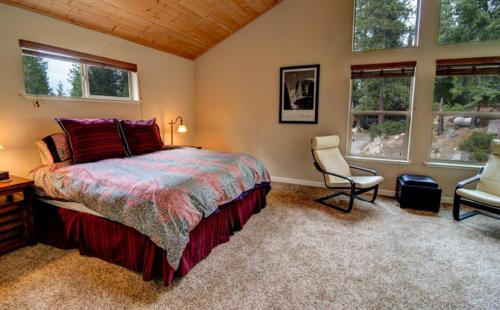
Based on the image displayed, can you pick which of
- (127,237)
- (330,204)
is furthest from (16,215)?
(330,204)

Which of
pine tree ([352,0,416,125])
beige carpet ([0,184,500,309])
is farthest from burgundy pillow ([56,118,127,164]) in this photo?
pine tree ([352,0,416,125])

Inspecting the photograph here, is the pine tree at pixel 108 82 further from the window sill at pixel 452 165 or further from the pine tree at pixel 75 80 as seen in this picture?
the window sill at pixel 452 165

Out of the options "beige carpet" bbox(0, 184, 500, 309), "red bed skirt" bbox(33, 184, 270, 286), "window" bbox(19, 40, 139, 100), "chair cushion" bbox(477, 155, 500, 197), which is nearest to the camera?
"beige carpet" bbox(0, 184, 500, 309)

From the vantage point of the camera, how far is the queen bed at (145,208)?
1.87 meters

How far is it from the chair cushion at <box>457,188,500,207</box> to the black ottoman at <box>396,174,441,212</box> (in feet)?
0.93

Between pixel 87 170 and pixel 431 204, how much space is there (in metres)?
3.89

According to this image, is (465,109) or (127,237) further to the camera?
(465,109)

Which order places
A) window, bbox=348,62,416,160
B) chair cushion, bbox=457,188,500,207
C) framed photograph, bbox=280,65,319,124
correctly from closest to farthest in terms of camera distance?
chair cushion, bbox=457,188,500,207
window, bbox=348,62,416,160
framed photograph, bbox=280,65,319,124

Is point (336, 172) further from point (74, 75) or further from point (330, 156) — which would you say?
point (74, 75)

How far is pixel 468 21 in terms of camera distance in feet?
11.1

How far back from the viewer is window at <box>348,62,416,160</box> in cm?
377

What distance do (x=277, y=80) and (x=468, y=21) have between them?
8.59ft

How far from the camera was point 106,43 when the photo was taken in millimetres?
3516

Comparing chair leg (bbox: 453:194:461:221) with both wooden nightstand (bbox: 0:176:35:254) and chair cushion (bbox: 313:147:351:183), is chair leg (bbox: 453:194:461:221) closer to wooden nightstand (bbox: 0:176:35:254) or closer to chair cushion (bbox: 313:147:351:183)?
chair cushion (bbox: 313:147:351:183)
